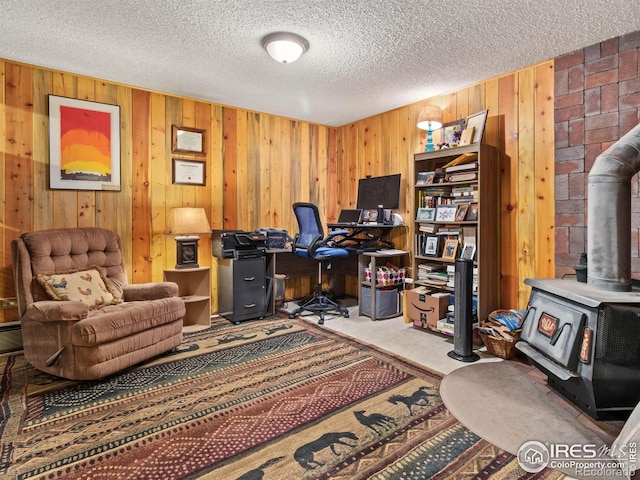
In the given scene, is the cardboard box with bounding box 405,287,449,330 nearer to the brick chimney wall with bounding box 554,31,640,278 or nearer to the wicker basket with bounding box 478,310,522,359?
the wicker basket with bounding box 478,310,522,359

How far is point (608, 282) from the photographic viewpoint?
206cm

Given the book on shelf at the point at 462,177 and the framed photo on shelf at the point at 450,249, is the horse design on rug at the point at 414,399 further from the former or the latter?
the book on shelf at the point at 462,177

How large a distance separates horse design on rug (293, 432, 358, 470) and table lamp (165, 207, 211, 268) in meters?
2.39

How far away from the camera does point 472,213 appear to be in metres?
3.29

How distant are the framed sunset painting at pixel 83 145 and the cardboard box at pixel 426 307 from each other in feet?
10.3

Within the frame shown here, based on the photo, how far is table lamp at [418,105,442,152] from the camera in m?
3.69

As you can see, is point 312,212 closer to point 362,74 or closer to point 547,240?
point 362,74

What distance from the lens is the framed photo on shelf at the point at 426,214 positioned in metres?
3.61

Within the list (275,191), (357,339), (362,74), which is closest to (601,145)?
(362,74)

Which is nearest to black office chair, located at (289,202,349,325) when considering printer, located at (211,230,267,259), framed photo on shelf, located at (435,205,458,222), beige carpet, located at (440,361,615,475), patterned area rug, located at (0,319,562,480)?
printer, located at (211,230,267,259)

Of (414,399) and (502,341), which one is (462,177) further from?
(414,399)

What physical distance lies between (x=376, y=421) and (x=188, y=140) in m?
3.35

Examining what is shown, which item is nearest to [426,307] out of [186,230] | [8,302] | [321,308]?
[321,308]

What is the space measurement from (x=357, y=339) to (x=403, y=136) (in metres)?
2.43
